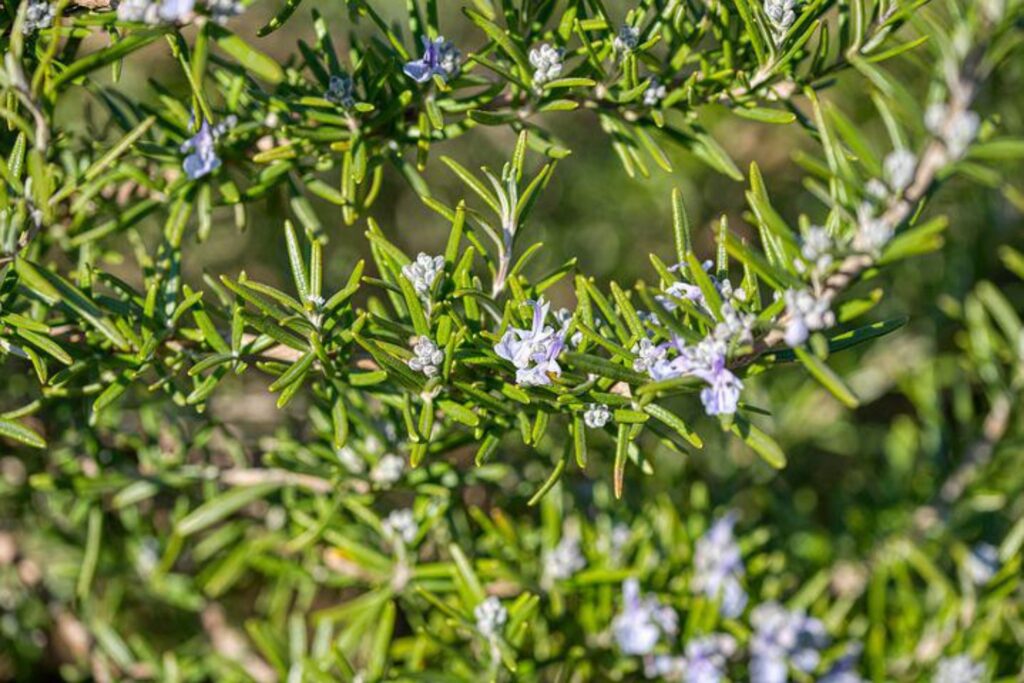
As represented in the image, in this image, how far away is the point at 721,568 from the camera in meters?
1.20

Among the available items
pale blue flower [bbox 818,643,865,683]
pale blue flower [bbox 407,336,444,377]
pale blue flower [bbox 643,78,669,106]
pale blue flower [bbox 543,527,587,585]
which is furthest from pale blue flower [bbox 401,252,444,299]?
pale blue flower [bbox 818,643,865,683]

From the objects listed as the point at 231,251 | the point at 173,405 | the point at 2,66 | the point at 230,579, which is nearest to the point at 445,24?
the point at 231,251

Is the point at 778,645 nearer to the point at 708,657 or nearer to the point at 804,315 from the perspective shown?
the point at 708,657

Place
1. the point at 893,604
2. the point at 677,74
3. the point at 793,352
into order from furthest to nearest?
the point at 893,604, the point at 677,74, the point at 793,352

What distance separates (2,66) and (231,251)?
4.29 ft

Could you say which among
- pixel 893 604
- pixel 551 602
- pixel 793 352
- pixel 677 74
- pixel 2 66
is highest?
pixel 2 66

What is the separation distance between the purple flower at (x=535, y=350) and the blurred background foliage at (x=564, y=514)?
33 centimetres

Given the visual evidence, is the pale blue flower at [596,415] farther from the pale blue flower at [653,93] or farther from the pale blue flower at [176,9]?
the pale blue flower at [176,9]

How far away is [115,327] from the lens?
857 mm

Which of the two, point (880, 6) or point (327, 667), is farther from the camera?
point (327, 667)

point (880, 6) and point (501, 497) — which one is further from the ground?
point (880, 6)

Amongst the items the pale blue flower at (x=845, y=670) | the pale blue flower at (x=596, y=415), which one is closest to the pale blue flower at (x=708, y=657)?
the pale blue flower at (x=845, y=670)

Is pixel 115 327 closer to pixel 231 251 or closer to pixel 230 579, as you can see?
pixel 230 579

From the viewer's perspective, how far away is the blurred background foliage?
1171 mm
